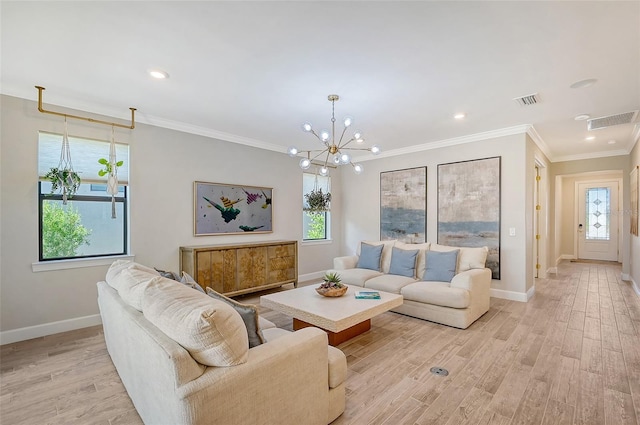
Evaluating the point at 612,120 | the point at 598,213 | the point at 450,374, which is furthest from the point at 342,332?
the point at 598,213

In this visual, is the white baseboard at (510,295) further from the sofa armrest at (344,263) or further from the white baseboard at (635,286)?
the sofa armrest at (344,263)

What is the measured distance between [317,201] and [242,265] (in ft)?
7.12

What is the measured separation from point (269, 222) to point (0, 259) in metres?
3.45

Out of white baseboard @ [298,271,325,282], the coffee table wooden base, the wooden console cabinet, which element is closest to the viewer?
the coffee table wooden base

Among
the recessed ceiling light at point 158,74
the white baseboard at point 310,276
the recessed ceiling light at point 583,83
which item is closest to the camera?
the recessed ceiling light at point 158,74

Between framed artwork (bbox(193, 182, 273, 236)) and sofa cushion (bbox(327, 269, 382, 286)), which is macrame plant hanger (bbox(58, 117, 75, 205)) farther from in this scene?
sofa cushion (bbox(327, 269, 382, 286))

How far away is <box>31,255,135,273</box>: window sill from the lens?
11.0ft

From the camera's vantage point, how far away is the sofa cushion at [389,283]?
401cm

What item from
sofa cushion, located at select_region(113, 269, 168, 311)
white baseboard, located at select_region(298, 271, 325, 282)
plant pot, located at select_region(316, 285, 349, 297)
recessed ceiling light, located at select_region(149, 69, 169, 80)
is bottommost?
white baseboard, located at select_region(298, 271, 325, 282)

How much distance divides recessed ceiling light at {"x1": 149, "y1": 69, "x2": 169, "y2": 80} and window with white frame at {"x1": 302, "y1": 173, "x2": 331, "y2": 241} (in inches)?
141

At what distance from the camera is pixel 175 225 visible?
4.41 metres

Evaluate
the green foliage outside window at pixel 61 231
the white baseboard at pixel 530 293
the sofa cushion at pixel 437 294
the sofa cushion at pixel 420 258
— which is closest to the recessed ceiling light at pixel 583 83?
the sofa cushion at pixel 437 294

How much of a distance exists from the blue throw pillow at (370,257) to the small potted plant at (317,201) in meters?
1.51

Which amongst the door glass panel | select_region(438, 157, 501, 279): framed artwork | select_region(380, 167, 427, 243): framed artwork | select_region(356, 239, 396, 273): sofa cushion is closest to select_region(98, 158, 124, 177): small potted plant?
select_region(356, 239, 396, 273): sofa cushion
